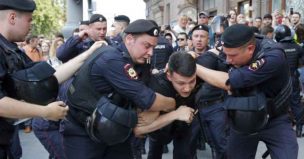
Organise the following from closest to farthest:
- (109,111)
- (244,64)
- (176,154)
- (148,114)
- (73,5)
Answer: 1. (109,111)
2. (148,114)
3. (244,64)
4. (176,154)
5. (73,5)

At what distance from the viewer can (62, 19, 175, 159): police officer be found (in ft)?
11.3

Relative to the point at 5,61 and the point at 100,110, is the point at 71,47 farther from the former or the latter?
the point at 5,61

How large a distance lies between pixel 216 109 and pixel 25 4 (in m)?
3.11

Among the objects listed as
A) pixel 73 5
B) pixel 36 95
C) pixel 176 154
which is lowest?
pixel 176 154

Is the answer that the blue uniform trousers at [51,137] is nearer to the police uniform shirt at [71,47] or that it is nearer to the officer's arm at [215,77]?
the police uniform shirt at [71,47]

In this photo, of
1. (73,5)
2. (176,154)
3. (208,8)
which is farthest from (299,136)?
(208,8)

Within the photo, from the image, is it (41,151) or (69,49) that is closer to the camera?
(69,49)

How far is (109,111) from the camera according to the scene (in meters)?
3.43

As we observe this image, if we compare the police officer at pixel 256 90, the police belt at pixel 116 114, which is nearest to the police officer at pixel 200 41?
the police officer at pixel 256 90

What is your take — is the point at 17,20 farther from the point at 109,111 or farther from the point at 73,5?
the point at 73,5

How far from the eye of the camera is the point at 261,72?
12.7 feet

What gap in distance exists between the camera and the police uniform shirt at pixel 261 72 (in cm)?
389

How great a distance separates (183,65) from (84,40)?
2.51 metres

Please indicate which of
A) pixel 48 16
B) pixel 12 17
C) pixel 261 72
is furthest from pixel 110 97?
pixel 48 16
